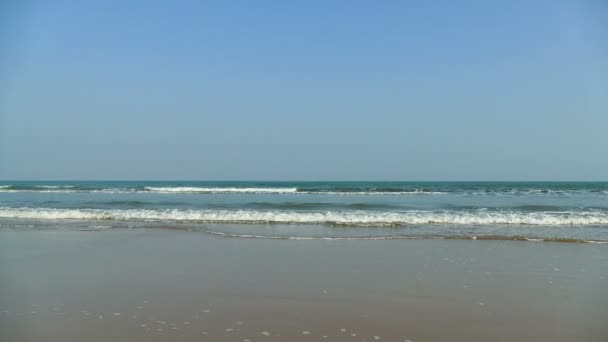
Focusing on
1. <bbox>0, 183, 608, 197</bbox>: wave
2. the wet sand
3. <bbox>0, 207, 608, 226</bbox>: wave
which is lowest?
the wet sand

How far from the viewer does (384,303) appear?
17.9 feet

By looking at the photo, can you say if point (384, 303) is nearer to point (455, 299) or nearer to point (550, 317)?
point (455, 299)

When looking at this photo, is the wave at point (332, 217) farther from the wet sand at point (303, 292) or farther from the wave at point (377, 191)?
the wave at point (377, 191)

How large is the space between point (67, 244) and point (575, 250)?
12.2 meters

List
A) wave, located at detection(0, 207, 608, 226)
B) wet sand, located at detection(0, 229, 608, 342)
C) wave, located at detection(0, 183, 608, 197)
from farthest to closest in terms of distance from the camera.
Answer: wave, located at detection(0, 183, 608, 197) → wave, located at detection(0, 207, 608, 226) → wet sand, located at detection(0, 229, 608, 342)

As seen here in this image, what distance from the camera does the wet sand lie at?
4516mm

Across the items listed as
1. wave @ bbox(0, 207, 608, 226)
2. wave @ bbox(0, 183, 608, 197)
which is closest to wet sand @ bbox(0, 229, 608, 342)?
wave @ bbox(0, 207, 608, 226)

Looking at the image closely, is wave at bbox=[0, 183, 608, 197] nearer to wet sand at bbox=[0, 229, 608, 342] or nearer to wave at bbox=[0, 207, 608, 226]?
wave at bbox=[0, 207, 608, 226]

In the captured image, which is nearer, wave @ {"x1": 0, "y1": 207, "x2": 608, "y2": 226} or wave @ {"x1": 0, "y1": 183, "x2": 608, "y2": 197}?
wave @ {"x1": 0, "y1": 207, "x2": 608, "y2": 226}

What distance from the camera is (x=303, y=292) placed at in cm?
596

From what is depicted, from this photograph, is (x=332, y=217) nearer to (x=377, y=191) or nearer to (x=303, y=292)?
(x=303, y=292)

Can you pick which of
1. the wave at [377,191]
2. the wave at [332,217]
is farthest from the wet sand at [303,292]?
the wave at [377,191]

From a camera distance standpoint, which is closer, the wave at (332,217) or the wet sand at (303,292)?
the wet sand at (303,292)

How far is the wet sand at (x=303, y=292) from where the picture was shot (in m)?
4.52
